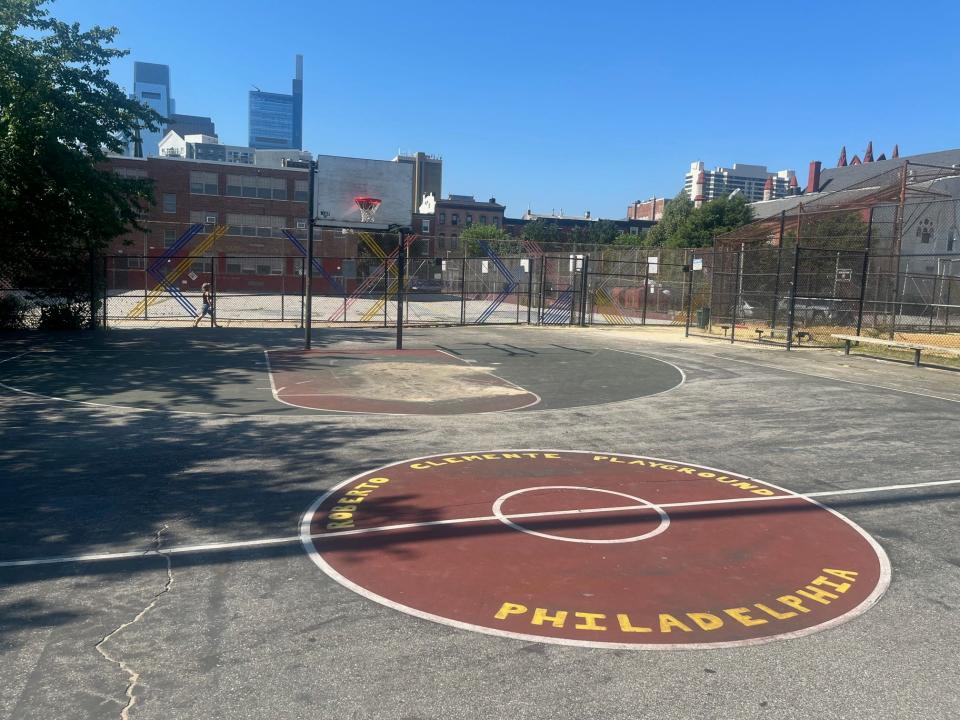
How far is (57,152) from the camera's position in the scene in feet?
66.9

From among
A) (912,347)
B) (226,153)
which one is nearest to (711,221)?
(912,347)

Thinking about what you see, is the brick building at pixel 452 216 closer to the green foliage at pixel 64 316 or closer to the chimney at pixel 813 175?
the chimney at pixel 813 175

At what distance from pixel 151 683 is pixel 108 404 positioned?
9.03 m

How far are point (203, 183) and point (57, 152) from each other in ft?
158

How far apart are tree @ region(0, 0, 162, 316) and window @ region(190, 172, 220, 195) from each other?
43.7 meters

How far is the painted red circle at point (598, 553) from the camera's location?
4738mm

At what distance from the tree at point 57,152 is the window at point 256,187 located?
144 feet

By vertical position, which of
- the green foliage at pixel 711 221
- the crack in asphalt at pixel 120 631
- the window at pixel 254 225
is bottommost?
the crack in asphalt at pixel 120 631

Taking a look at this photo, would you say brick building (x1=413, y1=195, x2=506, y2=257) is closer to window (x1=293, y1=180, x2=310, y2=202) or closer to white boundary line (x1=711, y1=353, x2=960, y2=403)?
window (x1=293, y1=180, x2=310, y2=202)

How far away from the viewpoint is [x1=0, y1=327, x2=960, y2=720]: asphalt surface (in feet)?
12.6

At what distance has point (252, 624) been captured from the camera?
455 centimetres

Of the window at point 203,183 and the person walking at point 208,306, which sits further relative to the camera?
the window at point 203,183

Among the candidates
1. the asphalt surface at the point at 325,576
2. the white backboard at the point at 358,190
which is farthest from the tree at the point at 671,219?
the asphalt surface at the point at 325,576

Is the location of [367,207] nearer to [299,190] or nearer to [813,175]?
[299,190]
